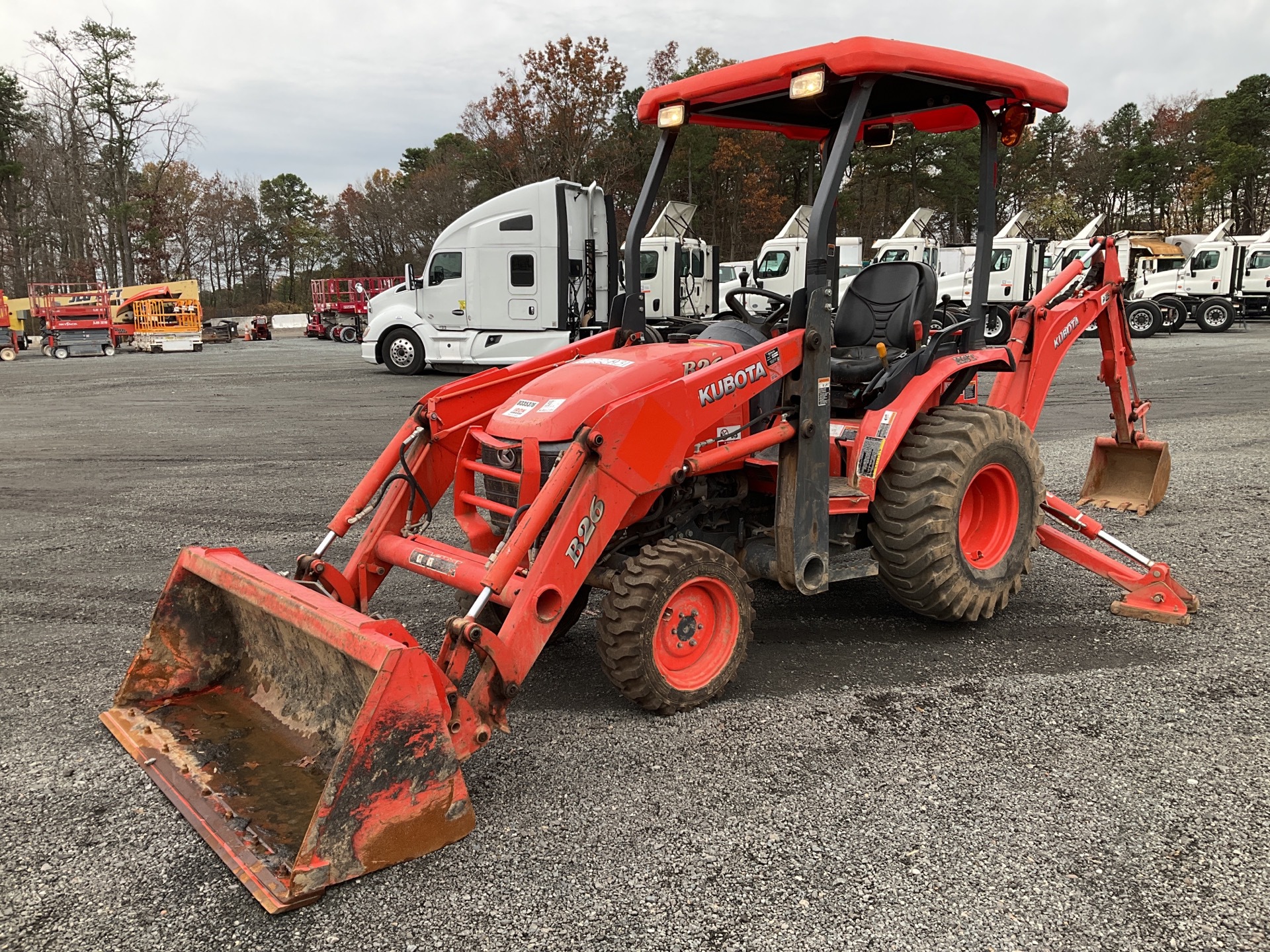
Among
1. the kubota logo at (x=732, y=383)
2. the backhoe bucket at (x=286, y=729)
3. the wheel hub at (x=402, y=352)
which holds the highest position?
the kubota logo at (x=732, y=383)

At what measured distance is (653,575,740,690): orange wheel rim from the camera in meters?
3.69

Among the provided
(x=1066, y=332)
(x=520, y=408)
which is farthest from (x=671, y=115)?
(x=1066, y=332)

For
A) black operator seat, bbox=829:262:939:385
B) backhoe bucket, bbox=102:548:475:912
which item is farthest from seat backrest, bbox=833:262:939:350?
backhoe bucket, bbox=102:548:475:912

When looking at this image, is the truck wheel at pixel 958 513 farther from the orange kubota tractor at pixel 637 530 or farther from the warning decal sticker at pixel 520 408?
the warning decal sticker at pixel 520 408

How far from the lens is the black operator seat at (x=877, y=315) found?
4.77 metres

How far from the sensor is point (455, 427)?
4301 mm

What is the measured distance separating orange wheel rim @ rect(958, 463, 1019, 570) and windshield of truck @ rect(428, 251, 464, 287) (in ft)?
48.9

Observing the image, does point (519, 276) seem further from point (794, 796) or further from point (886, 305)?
point (794, 796)

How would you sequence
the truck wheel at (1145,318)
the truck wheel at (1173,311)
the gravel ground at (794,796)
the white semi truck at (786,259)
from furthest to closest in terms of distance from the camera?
the truck wheel at (1173,311)
the truck wheel at (1145,318)
the white semi truck at (786,259)
the gravel ground at (794,796)

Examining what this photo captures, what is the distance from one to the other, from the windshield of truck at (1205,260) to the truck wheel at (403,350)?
24410mm

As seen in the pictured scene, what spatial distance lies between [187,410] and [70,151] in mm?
37795

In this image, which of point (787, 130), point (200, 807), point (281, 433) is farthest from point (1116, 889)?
point (281, 433)

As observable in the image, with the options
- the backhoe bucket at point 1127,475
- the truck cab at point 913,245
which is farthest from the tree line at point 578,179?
the backhoe bucket at point 1127,475

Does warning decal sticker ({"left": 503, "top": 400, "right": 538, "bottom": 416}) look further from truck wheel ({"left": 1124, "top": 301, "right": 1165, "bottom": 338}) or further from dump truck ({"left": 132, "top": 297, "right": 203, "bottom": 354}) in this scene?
dump truck ({"left": 132, "top": 297, "right": 203, "bottom": 354})
